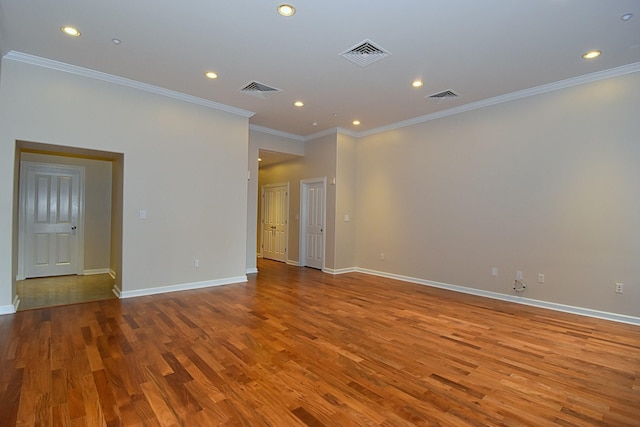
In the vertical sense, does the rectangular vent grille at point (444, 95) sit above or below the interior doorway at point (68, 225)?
above

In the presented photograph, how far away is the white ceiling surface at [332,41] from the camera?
2760 mm

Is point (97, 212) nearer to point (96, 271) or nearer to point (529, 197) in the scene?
point (96, 271)

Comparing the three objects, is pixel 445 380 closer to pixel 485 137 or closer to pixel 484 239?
pixel 484 239

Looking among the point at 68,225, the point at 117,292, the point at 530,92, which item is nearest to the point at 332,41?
the point at 530,92

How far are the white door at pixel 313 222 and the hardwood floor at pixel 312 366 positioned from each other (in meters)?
2.93

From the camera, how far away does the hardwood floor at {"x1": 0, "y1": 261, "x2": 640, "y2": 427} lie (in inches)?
75.0

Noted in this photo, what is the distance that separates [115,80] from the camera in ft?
14.0

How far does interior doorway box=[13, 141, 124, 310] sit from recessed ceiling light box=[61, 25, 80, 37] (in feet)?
7.82

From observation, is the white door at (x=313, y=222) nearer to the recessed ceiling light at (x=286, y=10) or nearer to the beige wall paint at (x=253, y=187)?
the beige wall paint at (x=253, y=187)

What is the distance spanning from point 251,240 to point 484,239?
4.40 metres

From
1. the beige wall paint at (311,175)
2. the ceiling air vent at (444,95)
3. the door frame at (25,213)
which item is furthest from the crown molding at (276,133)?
the door frame at (25,213)

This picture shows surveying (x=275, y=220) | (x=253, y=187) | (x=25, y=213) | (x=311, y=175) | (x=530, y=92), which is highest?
(x=530, y=92)

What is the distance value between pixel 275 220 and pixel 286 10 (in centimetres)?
610

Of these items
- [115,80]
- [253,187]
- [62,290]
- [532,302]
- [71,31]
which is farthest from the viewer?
[253,187]
